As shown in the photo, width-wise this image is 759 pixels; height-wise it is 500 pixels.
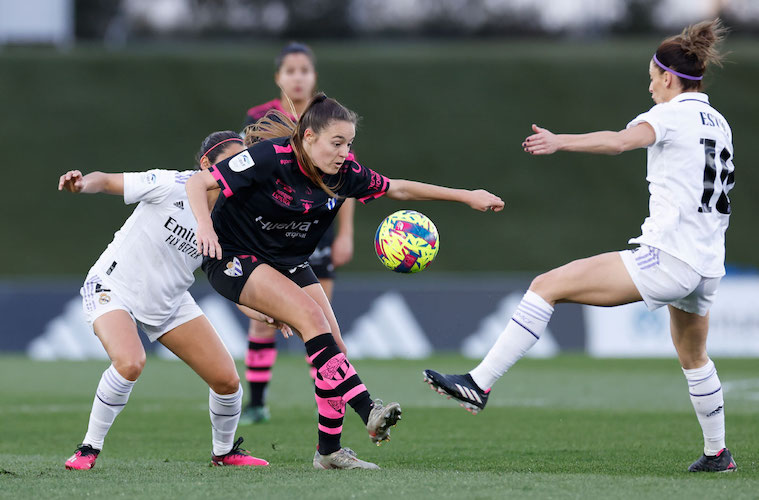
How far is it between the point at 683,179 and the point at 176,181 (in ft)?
8.78

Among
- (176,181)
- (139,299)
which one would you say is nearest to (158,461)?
(139,299)

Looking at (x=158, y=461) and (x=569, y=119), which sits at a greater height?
(x=158, y=461)

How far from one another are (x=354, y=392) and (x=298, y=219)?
970 mm

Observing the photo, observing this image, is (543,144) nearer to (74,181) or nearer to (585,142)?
(585,142)

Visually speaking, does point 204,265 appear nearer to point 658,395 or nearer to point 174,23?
point 658,395

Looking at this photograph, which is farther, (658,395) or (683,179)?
(658,395)

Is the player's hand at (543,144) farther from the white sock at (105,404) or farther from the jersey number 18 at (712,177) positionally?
the white sock at (105,404)

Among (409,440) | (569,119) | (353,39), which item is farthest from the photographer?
(353,39)

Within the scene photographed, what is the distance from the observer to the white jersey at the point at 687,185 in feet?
17.1

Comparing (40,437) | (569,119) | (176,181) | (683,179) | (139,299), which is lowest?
(569,119)

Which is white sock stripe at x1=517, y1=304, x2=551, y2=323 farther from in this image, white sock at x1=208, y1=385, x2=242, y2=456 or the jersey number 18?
white sock at x1=208, y1=385, x2=242, y2=456

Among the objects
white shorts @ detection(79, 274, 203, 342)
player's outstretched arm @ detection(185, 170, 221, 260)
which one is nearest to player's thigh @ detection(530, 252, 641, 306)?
player's outstretched arm @ detection(185, 170, 221, 260)

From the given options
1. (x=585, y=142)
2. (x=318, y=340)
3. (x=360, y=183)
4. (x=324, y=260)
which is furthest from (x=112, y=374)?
(x=324, y=260)

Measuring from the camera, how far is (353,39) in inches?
989
